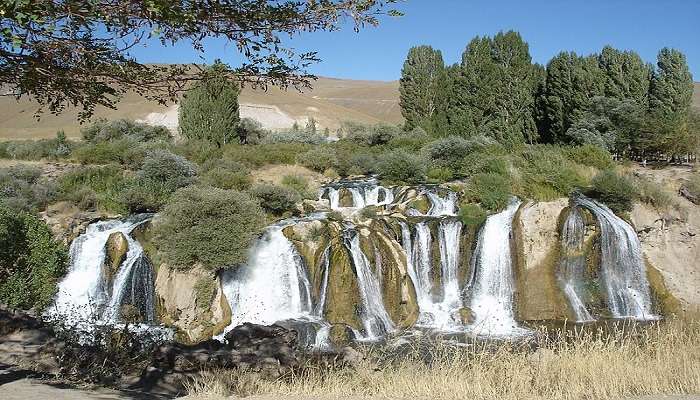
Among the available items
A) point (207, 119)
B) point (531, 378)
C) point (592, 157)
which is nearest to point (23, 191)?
point (207, 119)

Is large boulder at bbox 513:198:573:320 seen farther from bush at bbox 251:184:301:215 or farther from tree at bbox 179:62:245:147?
tree at bbox 179:62:245:147

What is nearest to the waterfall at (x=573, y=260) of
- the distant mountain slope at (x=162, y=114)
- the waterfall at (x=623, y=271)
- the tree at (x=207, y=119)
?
the waterfall at (x=623, y=271)

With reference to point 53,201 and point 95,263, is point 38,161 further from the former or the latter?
point 95,263

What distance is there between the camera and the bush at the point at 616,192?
17.0 metres

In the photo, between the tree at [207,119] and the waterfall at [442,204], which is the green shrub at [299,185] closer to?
the waterfall at [442,204]

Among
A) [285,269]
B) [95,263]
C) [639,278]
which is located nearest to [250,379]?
[285,269]

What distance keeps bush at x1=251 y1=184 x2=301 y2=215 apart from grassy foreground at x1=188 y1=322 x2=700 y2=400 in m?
10.9

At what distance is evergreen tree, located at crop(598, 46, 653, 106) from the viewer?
2761 centimetres

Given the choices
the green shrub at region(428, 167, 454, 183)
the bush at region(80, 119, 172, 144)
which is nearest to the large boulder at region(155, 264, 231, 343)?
the green shrub at region(428, 167, 454, 183)

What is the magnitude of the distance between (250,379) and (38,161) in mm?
26948

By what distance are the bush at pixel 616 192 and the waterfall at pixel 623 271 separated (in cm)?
123

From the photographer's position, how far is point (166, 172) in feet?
67.7

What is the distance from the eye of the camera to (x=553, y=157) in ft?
72.9

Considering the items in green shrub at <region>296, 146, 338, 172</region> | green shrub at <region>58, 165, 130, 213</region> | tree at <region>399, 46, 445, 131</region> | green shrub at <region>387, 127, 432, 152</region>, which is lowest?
green shrub at <region>58, 165, 130, 213</region>
